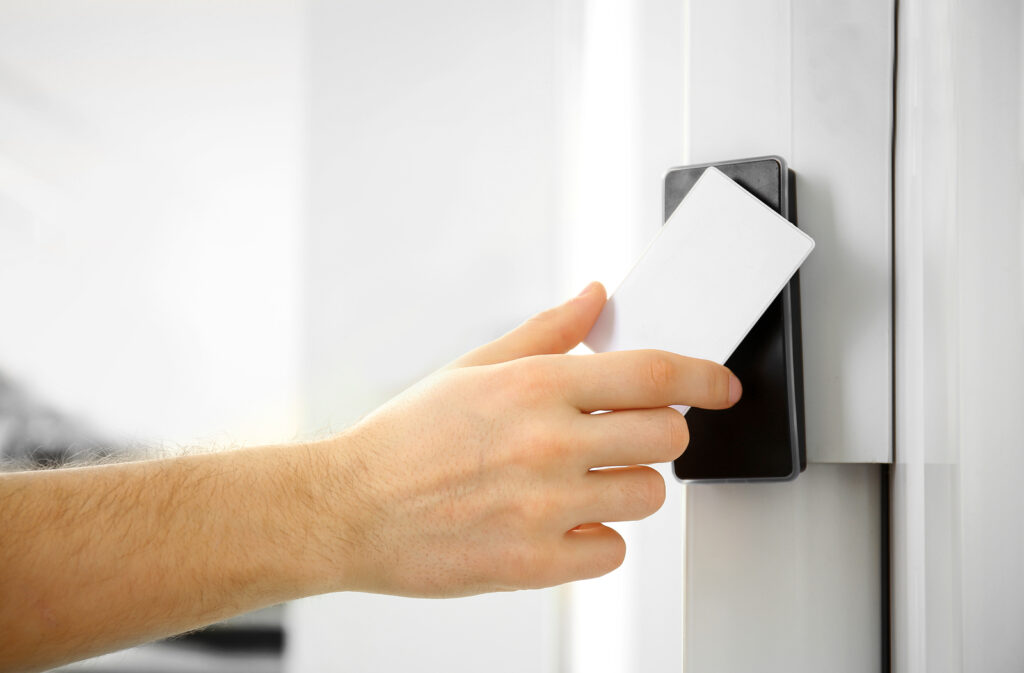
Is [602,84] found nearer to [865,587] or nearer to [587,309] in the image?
[587,309]

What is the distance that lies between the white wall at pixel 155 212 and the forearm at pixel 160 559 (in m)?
0.40

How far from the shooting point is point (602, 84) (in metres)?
0.40

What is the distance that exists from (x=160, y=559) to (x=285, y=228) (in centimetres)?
48

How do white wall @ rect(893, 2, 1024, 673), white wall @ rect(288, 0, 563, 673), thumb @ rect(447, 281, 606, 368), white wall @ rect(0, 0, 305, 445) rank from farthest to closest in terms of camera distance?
white wall @ rect(0, 0, 305, 445) → white wall @ rect(288, 0, 563, 673) → thumb @ rect(447, 281, 606, 368) → white wall @ rect(893, 2, 1024, 673)

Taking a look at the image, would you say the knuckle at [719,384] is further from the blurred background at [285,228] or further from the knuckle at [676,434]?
the blurred background at [285,228]

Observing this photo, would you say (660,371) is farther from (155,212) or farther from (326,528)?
(155,212)

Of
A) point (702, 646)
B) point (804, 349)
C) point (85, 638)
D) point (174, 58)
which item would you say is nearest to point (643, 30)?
point (804, 349)

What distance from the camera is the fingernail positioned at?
240 mm

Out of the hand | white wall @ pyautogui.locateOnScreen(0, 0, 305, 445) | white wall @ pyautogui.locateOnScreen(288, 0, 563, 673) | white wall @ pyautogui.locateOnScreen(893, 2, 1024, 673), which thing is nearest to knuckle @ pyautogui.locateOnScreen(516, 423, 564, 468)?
the hand

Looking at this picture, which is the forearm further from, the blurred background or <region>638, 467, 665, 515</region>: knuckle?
the blurred background

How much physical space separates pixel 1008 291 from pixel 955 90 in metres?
0.07

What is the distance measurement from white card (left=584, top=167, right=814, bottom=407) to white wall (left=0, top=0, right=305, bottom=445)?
1.70ft

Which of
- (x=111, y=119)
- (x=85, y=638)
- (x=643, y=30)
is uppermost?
(x=111, y=119)

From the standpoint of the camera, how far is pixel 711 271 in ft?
0.79
